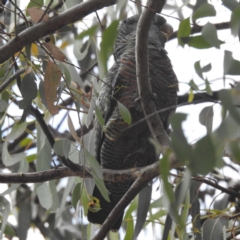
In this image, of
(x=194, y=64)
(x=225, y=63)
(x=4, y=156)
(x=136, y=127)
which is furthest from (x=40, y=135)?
(x=225, y=63)

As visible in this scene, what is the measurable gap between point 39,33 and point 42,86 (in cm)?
35

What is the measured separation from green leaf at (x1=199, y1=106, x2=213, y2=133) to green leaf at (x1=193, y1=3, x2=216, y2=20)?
0.31 metres

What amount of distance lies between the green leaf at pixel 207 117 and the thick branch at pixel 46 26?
0.39m

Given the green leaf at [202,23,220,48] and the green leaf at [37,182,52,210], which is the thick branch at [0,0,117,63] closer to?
the green leaf at [202,23,220,48]

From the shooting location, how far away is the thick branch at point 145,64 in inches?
49.7

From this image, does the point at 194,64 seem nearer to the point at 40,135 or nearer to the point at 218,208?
the point at 40,135

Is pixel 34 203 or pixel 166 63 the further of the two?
pixel 34 203

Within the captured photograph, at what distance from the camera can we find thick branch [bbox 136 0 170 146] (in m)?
1.26

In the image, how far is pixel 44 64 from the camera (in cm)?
149

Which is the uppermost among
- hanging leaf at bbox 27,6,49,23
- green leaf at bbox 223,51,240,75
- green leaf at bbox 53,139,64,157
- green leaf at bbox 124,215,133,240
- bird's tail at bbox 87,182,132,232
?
hanging leaf at bbox 27,6,49,23

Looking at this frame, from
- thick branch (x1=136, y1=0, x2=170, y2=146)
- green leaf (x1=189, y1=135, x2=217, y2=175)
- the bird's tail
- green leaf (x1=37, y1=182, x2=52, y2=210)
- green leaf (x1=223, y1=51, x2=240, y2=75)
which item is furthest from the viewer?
the bird's tail

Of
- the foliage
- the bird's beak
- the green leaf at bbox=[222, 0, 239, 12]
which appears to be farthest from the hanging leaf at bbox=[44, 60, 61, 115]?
the bird's beak

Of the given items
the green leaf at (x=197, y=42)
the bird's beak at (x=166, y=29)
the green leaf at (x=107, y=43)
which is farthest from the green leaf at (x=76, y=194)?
the bird's beak at (x=166, y=29)

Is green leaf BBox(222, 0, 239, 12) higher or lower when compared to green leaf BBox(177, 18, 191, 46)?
higher
